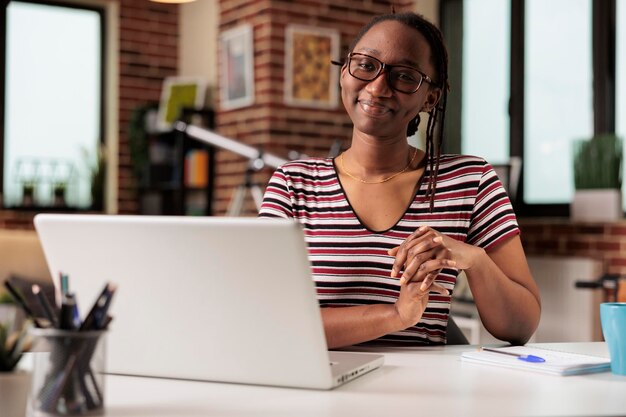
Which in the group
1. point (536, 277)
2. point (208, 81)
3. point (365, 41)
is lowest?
point (536, 277)

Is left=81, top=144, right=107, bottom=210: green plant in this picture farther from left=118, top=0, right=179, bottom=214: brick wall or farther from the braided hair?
the braided hair

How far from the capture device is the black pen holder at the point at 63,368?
0.95m

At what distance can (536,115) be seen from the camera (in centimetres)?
455

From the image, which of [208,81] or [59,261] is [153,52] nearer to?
[208,81]

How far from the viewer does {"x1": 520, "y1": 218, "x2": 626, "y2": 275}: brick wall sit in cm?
388

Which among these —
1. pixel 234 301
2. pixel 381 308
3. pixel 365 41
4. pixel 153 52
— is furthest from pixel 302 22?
pixel 234 301

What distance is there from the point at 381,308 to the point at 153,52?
17.9ft

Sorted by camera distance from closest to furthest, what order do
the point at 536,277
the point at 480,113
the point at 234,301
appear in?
the point at 234,301, the point at 536,277, the point at 480,113

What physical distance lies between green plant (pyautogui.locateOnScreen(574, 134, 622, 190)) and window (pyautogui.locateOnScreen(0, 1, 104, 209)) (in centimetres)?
361

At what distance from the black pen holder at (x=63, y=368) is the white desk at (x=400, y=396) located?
64 millimetres

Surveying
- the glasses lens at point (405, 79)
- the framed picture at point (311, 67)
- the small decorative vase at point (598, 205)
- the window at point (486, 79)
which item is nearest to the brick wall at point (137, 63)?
the framed picture at point (311, 67)

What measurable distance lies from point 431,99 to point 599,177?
2414 mm

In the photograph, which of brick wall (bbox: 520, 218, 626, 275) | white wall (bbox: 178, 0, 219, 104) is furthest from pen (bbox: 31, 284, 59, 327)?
white wall (bbox: 178, 0, 219, 104)

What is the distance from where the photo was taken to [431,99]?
1.77 metres
